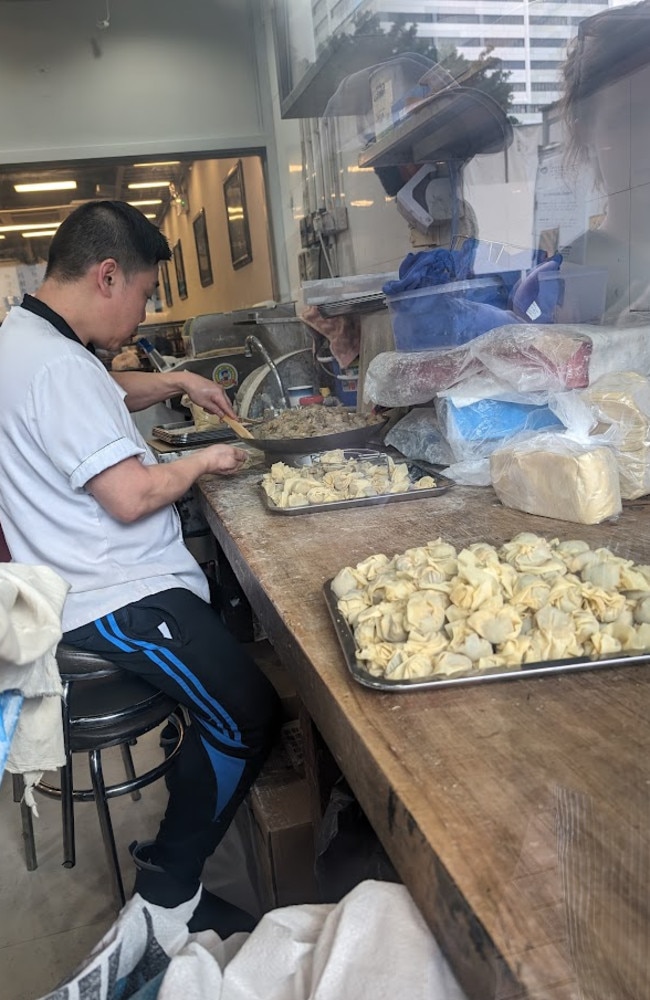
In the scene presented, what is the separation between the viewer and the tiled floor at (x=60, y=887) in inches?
71.5

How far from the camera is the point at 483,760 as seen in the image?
0.74 m

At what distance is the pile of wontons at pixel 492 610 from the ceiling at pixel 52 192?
496cm

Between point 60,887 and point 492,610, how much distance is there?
5.77ft

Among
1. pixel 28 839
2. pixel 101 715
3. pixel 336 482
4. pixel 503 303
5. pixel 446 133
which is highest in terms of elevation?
pixel 446 133

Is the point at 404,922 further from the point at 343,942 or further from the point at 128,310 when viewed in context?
the point at 128,310

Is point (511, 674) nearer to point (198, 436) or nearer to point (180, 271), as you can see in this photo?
point (198, 436)

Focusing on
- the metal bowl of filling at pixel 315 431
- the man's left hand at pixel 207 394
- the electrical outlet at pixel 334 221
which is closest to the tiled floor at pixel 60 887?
the metal bowl of filling at pixel 315 431

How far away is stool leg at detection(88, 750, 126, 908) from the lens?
5.65 ft

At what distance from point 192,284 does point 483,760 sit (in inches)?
263

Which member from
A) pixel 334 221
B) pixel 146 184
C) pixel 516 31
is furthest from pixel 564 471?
pixel 146 184

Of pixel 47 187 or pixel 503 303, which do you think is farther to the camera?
pixel 47 187

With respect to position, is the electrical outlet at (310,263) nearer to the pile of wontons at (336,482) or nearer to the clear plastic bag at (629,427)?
the pile of wontons at (336,482)

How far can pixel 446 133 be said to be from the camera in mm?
2475

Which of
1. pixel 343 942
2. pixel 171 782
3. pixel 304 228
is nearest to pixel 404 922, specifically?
pixel 343 942
